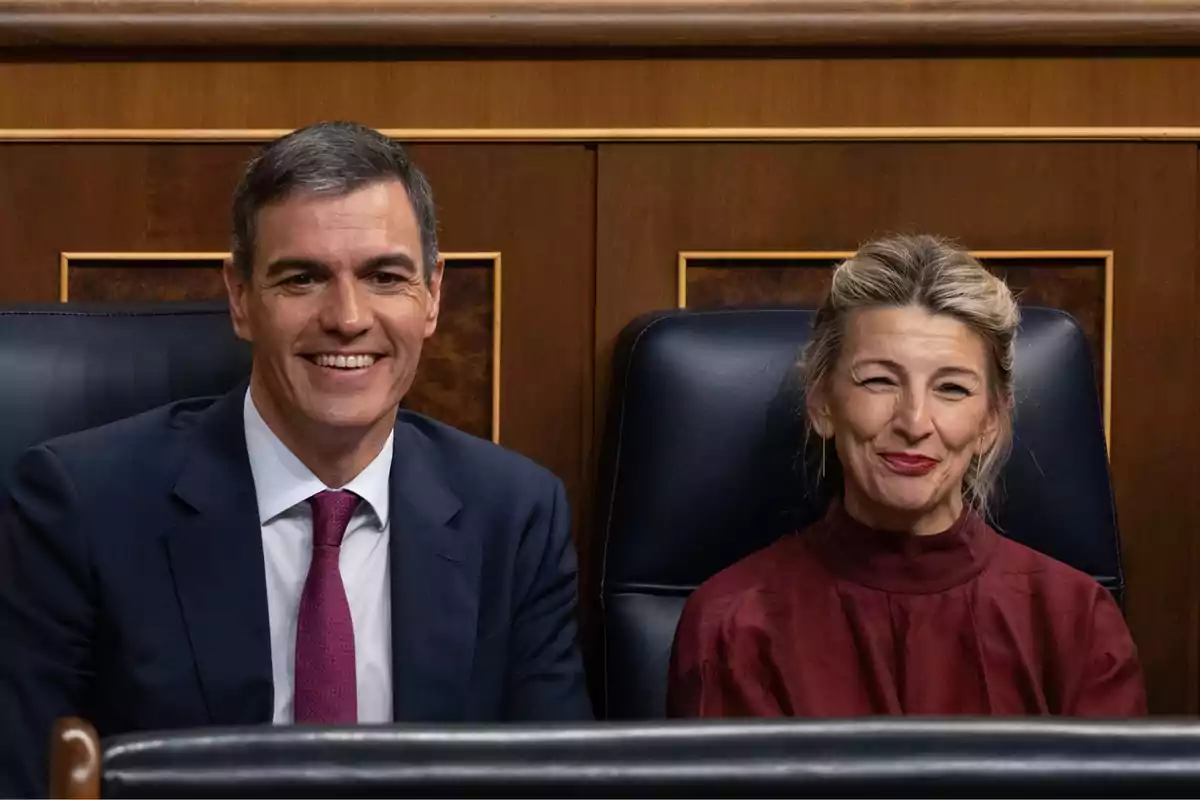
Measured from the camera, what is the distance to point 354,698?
138 cm

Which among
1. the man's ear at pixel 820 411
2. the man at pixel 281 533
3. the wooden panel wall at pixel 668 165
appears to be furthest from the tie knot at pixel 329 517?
the wooden panel wall at pixel 668 165

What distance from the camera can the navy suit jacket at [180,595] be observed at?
1.37 meters

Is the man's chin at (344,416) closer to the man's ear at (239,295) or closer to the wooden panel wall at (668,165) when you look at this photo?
the man's ear at (239,295)

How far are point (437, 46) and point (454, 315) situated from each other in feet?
1.17

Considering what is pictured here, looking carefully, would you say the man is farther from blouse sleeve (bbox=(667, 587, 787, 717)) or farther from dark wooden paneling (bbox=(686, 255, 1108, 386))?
dark wooden paneling (bbox=(686, 255, 1108, 386))

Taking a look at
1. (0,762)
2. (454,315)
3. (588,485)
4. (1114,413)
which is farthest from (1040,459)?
(0,762)

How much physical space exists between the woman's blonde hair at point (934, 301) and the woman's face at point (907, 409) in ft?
0.04

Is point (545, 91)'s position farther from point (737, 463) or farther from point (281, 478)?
point (281, 478)

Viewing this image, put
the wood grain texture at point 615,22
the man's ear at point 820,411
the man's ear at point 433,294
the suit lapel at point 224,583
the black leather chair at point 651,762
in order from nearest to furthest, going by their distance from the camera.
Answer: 1. the black leather chair at point 651,762
2. the suit lapel at point 224,583
3. the man's ear at point 433,294
4. the man's ear at point 820,411
5. the wood grain texture at point 615,22

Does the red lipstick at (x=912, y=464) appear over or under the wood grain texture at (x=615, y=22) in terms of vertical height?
under

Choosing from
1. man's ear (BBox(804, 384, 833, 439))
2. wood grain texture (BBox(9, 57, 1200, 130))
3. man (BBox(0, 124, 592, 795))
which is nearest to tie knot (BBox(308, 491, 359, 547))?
man (BBox(0, 124, 592, 795))

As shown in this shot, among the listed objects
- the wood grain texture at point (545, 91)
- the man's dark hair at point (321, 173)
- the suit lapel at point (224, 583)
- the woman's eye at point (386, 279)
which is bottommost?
the suit lapel at point (224, 583)

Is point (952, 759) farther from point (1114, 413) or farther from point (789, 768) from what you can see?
point (1114, 413)

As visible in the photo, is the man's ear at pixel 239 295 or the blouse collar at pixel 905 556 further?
the blouse collar at pixel 905 556
